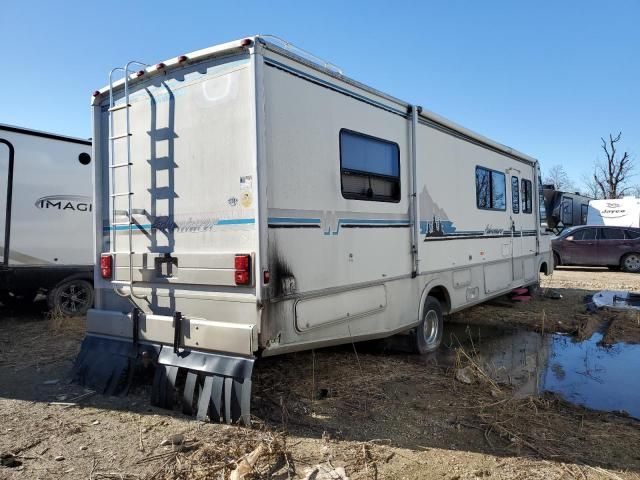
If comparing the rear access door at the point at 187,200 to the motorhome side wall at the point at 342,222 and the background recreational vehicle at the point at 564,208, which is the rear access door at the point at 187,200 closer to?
the motorhome side wall at the point at 342,222

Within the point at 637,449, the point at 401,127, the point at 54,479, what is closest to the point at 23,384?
the point at 54,479

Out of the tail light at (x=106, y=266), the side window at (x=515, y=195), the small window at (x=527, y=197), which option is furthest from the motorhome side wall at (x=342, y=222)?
the small window at (x=527, y=197)

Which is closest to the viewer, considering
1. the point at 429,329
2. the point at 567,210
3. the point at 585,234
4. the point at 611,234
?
the point at 429,329

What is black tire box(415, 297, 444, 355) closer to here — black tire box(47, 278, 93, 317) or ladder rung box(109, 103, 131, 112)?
ladder rung box(109, 103, 131, 112)

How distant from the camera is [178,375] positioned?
14.2 feet

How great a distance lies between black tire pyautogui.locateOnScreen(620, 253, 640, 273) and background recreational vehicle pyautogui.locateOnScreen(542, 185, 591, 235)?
2153 millimetres

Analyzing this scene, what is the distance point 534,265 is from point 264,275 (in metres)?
7.58

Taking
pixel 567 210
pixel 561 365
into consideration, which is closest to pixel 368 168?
pixel 561 365

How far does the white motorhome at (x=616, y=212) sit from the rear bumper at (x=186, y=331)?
20.1 metres

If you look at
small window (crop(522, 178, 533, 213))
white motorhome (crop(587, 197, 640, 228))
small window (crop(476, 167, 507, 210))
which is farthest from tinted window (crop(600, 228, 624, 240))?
small window (crop(476, 167, 507, 210))

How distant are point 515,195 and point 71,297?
296 inches

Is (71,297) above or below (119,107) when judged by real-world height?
below

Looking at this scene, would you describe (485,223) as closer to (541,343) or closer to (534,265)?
(541,343)

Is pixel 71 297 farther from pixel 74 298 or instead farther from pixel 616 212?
pixel 616 212
